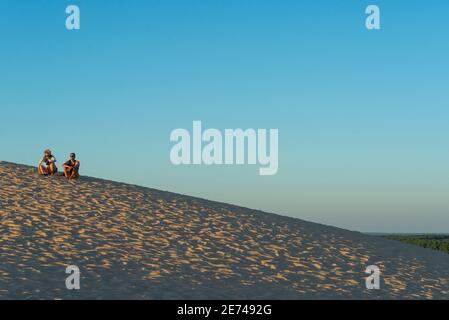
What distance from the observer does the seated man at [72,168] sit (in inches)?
1094

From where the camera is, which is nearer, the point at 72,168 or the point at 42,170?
the point at 72,168

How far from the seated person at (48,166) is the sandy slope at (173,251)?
1.26 feet

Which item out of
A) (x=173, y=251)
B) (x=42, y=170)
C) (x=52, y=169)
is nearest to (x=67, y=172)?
(x=52, y=169)

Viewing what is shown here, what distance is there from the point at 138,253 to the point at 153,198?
341 inches

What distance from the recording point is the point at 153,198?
28438 millimetres

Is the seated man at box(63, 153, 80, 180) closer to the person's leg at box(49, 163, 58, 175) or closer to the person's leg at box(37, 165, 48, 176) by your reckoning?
the person's leg at box(49, 163, 58, 175)

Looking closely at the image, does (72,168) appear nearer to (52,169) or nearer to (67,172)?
(67,172)

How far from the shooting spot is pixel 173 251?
20.6 m

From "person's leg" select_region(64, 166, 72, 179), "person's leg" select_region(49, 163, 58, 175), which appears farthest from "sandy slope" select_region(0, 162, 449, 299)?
"person's leg" select_region(49, 163, 58, 175)

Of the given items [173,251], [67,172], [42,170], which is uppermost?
[42,170]

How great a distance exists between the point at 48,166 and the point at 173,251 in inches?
404

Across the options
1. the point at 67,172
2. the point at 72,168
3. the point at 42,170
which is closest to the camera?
the point at 72,168

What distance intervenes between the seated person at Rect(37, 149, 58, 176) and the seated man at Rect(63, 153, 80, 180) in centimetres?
59
